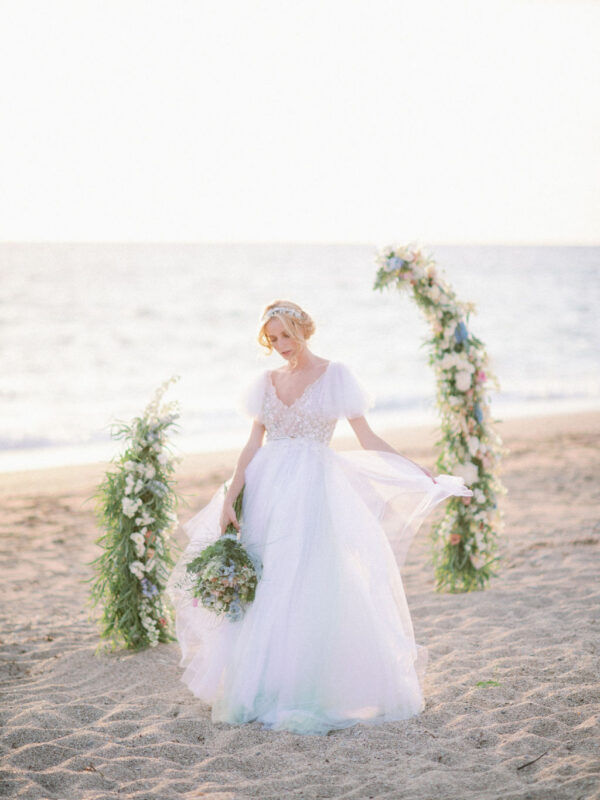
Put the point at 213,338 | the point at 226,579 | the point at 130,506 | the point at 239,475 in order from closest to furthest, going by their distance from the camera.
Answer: the point at 226,579 → the point at 239,475 → the point at 130,506 → the point at 213,338

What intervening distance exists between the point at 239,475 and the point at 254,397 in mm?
442

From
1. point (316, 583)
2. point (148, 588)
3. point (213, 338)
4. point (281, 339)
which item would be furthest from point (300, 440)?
point (213, 338)

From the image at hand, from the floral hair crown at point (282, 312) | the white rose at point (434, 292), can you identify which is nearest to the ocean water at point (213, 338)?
the white rose at point (434, 292)

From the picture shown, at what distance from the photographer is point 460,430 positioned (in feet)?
20.3

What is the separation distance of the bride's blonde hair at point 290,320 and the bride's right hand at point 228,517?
3.00 ft

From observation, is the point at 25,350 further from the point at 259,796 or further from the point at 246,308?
the point at 259,796

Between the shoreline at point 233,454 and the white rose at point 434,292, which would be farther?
the shoreline at point 233,454

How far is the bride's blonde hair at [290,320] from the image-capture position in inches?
171

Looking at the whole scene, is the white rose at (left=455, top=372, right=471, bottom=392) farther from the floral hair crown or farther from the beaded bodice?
the floral hair crown

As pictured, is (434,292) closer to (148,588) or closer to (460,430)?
(460,430)

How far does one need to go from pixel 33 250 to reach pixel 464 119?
1475 inches

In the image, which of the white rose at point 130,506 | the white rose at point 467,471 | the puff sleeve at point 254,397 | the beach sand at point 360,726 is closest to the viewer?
the beach sand at point 360,726

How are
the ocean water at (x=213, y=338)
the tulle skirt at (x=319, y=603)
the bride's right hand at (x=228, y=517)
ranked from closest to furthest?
1. the tulle skirt at (x=319, y=603)
2. the bride's right hand at (x=228, y=517)
3. the ocean water at (x=213, y=338)

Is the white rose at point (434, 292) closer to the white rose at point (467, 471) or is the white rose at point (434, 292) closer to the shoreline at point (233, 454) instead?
the white rose at point (467, 471)
